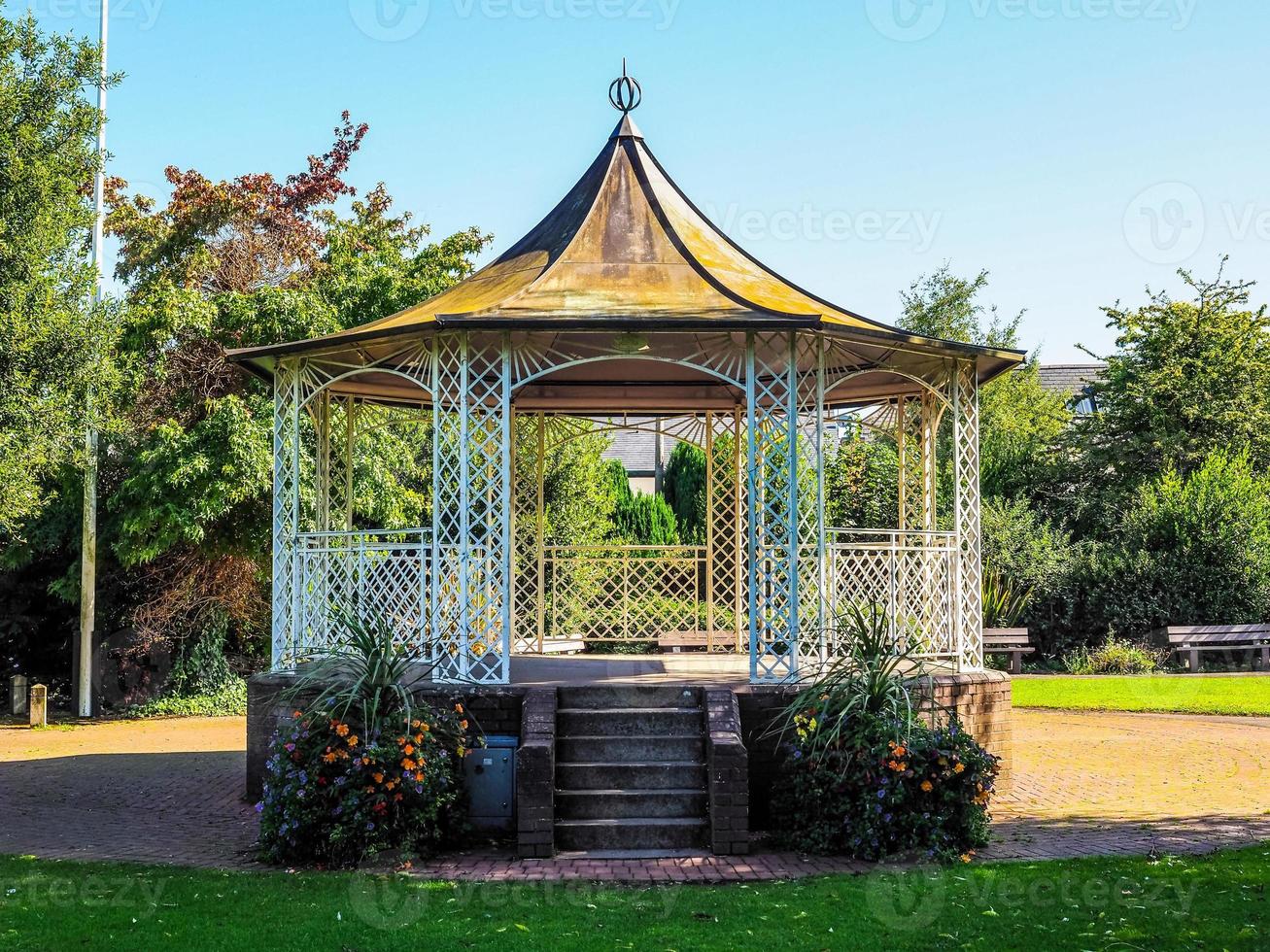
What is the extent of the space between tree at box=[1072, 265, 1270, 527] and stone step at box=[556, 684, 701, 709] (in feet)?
55.6

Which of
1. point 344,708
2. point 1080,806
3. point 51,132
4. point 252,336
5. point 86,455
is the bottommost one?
point 1080,806

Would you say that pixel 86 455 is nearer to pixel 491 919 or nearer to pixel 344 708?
pixel 344 708

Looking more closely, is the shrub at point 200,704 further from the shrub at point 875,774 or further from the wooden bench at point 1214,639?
the wooden bench at point 1214,639

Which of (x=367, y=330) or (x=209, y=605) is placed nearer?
(x=367, y=330)

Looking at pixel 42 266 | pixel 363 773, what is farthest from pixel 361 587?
pixel 42 266

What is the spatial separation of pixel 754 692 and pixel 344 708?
3.17m

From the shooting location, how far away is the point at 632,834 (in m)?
9.02

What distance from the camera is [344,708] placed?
9.13 meters

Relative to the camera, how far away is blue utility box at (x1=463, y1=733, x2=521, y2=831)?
31.5 feet

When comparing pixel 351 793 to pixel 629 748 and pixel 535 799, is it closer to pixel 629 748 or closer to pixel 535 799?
pixel 535 799

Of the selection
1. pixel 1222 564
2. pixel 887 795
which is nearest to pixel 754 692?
pixel 887 795

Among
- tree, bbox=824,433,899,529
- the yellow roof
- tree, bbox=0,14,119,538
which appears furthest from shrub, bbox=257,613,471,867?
tree, bbox=824,433,899,529

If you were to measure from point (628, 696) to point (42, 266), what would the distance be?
389 inches

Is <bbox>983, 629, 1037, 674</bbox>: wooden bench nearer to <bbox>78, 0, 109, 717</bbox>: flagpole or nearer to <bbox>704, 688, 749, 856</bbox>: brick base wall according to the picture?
<bbox>704, 688, 749, 856</bbox>: brick base wall
